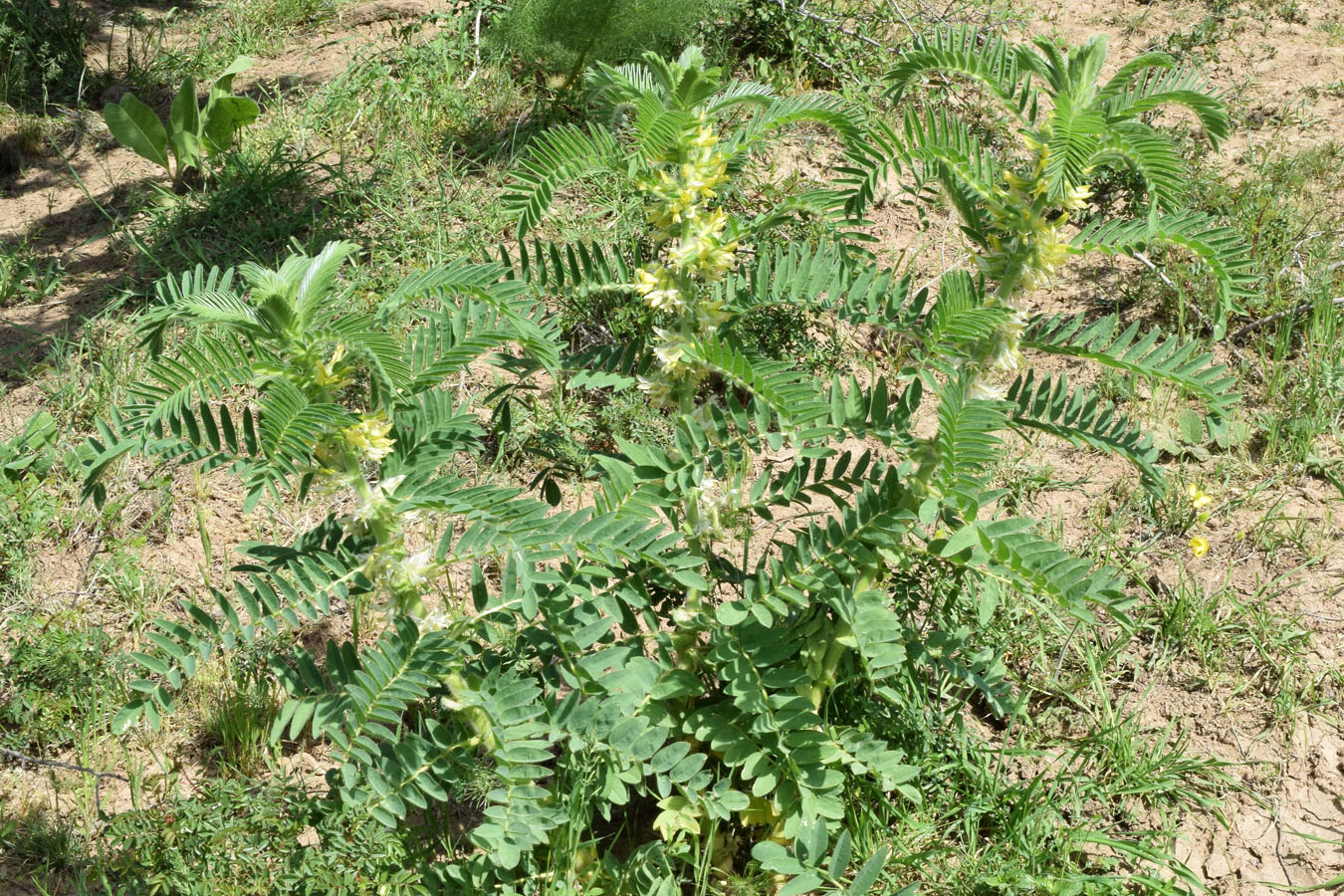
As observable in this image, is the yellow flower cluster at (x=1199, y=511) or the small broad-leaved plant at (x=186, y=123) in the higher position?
the small broad-leaved plant at (x=186, y=123)

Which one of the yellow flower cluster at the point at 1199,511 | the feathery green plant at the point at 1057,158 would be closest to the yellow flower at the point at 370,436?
the feathery green plant at the point at 1057,158

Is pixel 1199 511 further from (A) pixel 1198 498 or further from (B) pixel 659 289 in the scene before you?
(B) pixel 659 289

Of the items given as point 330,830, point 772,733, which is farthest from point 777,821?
point 330,830

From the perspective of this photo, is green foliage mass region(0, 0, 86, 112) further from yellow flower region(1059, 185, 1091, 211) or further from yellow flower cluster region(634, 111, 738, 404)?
yellow flower region(1059, 185, 1091, 211)

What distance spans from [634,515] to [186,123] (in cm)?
306

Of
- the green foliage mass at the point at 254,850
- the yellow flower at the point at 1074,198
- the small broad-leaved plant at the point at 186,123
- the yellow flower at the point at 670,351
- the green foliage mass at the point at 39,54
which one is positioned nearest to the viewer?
the yellow flower at the point at 1074,198

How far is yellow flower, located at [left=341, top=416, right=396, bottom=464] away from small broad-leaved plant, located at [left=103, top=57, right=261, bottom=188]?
9.31 ft

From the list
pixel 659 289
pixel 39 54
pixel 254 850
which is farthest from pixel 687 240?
pixel 39 54

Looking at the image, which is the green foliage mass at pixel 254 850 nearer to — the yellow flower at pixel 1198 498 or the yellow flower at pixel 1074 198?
the yellow flower at pixel 1074 198

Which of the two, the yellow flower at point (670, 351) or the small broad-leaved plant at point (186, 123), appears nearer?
the yellow flower at point (670, 351)

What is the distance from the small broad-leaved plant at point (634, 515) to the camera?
196cm

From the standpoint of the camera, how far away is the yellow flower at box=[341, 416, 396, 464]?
6.28 feet

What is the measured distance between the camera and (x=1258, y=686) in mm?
2975

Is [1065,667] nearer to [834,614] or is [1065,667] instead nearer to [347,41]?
[834,614]
